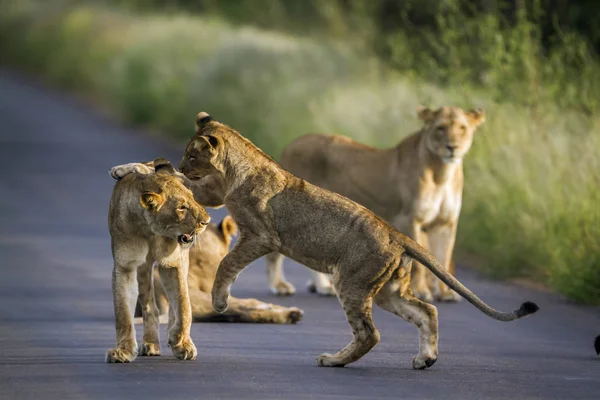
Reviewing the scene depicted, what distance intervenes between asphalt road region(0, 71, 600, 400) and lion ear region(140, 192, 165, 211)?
0.85 meters

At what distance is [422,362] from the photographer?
937 cm

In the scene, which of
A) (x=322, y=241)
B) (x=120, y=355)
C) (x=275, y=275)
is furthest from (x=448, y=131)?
(x=120, y=355)

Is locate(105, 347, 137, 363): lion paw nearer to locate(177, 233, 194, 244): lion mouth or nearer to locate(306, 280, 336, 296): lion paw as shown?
locate(177, 233, 194, 244): lion mouth

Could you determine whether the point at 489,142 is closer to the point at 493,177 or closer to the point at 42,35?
the point at 493,177

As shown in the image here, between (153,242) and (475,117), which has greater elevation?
(475,117)

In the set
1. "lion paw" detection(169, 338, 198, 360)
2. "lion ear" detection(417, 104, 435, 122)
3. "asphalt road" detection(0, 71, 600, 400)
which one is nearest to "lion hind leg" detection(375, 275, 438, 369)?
"asphalt road" detection(0, 71, 600, 400)

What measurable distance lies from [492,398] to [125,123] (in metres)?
21.3

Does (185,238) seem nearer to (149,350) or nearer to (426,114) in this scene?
(149,350)

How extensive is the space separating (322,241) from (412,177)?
370 cm

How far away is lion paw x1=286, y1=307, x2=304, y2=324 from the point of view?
11.3 meters

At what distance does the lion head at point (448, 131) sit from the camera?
1302cm

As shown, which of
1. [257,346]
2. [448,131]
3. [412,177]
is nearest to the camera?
[257,346]

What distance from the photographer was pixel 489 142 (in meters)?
16.3

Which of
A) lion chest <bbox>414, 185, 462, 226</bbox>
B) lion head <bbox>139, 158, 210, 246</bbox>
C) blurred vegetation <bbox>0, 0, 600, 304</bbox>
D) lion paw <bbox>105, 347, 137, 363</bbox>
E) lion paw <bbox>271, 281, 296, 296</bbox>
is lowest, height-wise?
lion paw <bbox>105, 347, 137, 363</bbox>
